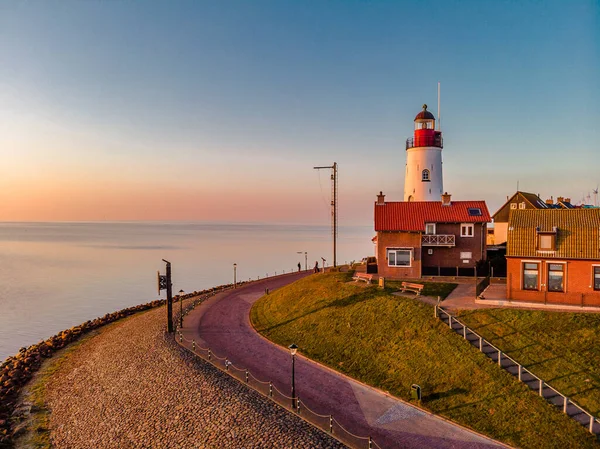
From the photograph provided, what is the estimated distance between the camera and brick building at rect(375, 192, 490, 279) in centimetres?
3825

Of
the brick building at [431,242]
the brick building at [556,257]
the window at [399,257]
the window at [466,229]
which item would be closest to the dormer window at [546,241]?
the brick building at [556,257]

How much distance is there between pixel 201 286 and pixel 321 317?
44.4m

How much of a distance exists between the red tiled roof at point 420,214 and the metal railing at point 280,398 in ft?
64.7

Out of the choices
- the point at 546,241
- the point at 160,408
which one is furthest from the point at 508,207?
the point at 160,408

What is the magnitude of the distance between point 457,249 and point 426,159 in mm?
11859

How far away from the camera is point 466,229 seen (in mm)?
38625

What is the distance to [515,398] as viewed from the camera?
19109mm

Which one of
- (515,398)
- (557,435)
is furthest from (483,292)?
(557,435)

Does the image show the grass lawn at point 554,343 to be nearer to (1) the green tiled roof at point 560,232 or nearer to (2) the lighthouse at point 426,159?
(1) the green tiled roof at point 560,232

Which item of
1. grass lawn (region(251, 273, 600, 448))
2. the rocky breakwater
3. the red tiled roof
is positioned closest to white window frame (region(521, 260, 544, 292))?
grass lawn (region(251, 273, 600, 448))

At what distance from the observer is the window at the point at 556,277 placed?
2745cm

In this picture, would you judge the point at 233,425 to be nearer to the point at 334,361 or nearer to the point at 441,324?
the point at 334,361

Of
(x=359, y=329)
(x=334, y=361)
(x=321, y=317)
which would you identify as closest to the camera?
(x=334, y=361)

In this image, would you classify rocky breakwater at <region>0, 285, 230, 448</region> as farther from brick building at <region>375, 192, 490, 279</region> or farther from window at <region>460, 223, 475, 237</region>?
window at <region>460, 223, 475, 237</region>
